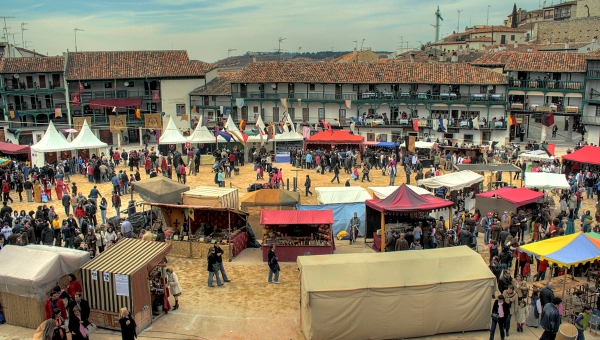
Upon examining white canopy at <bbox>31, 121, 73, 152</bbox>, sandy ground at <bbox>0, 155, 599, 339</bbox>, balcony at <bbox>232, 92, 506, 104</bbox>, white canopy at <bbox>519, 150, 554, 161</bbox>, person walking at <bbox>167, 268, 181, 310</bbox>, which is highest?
balcony at <bbox>232, 92, 506, 104</bbox>

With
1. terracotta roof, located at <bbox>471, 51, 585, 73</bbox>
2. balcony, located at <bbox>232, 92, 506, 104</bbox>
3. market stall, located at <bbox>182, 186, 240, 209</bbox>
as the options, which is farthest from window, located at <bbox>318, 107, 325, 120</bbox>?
market stall, located at <bbox>182, 186, 240, 209</bbox>

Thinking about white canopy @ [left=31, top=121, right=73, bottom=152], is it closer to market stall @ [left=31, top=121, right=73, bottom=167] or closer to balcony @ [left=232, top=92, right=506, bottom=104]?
market stall @ [left=31, top=121, right=73, bottom=167]

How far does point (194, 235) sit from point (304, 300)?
265 inches

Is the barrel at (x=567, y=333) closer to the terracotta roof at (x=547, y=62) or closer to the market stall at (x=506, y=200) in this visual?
the market stall at (x=506, y=200)

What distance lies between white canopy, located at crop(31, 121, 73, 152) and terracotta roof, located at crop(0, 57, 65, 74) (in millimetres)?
16221

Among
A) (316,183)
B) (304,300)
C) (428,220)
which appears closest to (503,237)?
(428,220)

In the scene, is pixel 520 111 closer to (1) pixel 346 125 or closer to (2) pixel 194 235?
(1) pixel 346 125

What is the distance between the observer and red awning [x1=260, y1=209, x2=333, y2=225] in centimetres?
1608

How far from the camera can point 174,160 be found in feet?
93.5

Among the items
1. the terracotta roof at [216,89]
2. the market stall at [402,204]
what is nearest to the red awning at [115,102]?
the terracotta roof at [216,89]

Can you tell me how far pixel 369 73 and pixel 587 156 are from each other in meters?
19.7

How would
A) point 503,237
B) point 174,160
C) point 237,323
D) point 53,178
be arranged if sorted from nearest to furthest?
1. point 237,323
2. point 503,237
3. point 53,178
4. point 174,160

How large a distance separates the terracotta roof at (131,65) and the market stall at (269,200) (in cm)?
3083

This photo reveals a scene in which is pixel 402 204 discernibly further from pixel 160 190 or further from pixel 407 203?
pixel 160 190
